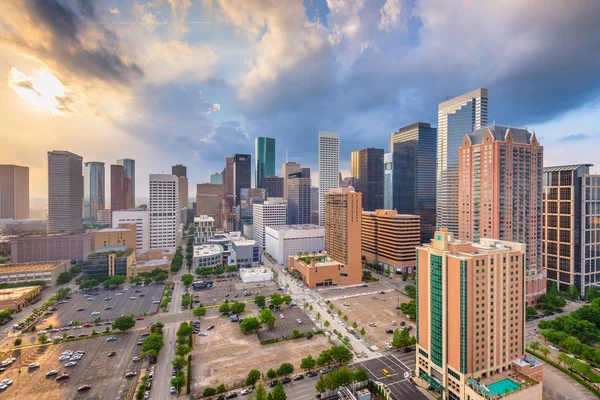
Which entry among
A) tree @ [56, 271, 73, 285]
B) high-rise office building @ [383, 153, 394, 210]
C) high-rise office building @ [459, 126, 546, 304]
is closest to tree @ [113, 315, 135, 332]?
tree @ [56, 271, 73, 285]

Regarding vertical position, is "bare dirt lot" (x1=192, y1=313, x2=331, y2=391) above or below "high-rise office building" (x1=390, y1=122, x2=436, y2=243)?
below

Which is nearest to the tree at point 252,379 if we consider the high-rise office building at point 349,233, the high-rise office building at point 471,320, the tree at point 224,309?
the high-rise office building at point 471,320

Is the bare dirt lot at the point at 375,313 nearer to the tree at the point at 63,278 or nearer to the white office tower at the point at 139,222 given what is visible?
the tree at the point at 63,278

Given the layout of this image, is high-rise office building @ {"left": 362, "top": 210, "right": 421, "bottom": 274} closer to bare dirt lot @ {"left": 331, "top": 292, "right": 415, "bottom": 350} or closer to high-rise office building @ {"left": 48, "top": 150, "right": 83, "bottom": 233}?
bare dirt lot @ {"left": 331, "top": 292, "right": 415, "bottom": 350}

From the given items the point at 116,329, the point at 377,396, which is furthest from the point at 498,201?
the point at 116,329

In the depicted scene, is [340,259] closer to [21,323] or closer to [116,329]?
[116,329]

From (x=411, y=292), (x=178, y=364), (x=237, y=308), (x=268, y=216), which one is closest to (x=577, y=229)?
(x=411, y=292)
